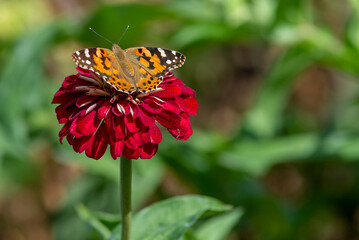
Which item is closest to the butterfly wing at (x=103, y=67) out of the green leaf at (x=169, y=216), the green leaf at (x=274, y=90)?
the green leaf at (x=169, y=216)

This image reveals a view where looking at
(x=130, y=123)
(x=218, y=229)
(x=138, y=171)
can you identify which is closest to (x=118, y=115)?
(x=130, y=123)

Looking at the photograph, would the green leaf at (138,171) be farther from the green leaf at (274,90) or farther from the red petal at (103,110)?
the red petal at (103,110)

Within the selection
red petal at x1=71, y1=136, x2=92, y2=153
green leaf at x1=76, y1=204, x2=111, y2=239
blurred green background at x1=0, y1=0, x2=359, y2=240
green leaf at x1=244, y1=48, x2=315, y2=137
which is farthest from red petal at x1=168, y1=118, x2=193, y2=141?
green leaf at x1=244, y1=48, x2=315, y2=137

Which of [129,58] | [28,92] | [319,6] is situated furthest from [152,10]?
[319,6]

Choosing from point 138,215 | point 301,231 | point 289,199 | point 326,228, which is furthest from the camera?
point 289,199

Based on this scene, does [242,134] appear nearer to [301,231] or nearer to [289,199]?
[301,231]

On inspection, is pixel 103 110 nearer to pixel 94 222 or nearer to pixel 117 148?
pixel 117 148

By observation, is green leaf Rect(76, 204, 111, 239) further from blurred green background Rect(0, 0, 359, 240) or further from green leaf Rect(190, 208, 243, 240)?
blurred green background Rect(0, 0, 359, 240)
